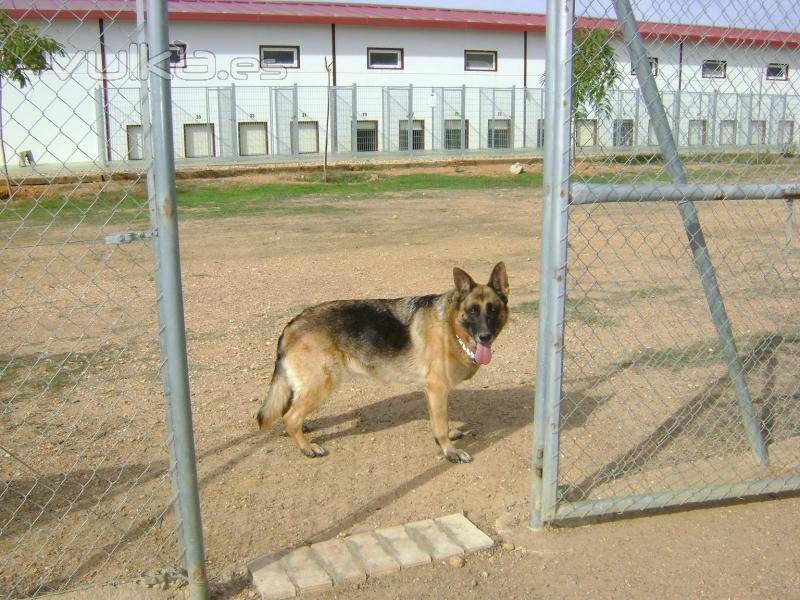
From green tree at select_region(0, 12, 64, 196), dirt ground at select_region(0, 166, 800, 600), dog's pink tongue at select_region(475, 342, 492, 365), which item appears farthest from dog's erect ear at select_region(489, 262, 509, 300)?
green tree at select_region(0, 12, 64, 196)

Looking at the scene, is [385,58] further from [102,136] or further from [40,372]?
[102,136]

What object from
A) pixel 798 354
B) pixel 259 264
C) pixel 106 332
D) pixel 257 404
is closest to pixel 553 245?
pixel 257 404

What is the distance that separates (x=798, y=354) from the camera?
6.32m

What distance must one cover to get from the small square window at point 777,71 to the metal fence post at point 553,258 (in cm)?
185

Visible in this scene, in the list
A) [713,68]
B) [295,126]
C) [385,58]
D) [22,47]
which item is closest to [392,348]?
[713,68]

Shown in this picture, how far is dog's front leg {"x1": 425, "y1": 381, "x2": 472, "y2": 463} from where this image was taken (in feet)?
15.9

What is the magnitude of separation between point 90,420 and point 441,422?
2.24 meters

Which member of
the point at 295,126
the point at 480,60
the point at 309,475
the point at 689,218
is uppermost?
the point at 480,60

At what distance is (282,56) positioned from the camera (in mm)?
27297

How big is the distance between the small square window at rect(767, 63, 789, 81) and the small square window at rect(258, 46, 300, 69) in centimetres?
2385

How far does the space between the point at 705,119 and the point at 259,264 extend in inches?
239

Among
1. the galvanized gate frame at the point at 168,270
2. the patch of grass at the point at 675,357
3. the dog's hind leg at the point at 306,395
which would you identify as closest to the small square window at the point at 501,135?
the patch of grass at the point at 675,357

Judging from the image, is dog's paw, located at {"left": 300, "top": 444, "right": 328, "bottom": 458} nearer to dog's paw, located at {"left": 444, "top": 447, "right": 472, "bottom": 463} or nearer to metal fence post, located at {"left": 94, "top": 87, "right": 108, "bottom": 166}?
dog's paw, located at {"left": 444, "top": 447, "right": 472, "bottom": 463}

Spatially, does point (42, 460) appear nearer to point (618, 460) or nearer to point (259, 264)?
point (618, 460)
